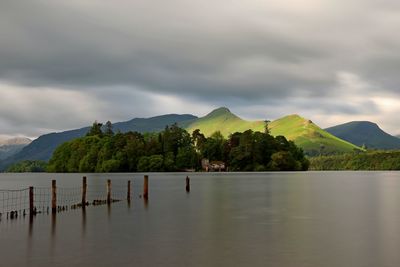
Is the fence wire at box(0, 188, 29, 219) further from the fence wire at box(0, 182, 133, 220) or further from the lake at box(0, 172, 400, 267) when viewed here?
the lake at box(0, 172, 400, 267)

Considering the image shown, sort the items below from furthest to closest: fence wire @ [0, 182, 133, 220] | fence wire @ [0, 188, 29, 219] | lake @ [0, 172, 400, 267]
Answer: fence wire @ [0, 188, 29, 219]
fence wire @ [0, 182, 133, 220]
lake @ [0, 172, 400, 267]

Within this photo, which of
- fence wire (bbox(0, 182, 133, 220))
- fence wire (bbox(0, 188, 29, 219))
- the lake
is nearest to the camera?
the lake

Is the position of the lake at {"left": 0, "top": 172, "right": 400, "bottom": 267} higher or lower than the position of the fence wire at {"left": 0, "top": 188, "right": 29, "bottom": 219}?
lower

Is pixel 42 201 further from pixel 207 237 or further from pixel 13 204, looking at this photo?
pixel 207 237

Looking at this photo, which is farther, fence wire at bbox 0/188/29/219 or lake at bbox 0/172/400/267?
fence wire at bbox 0/188/29/219

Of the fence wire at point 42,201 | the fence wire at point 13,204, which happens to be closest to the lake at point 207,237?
the fence wire at point 42,201

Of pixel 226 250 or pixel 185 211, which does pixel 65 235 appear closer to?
pixel 226 250

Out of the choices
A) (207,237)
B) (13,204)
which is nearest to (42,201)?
(13,204)

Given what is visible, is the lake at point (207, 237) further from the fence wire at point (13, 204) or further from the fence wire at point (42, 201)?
the fence wire at point (13, 204)

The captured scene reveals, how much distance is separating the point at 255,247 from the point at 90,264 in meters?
11.0

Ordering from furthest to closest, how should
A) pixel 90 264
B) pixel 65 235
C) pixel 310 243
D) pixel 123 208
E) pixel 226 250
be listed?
pixel 123 208, pixel 65 235, pixel 310 243, pixel 226 250, pixel 90 264

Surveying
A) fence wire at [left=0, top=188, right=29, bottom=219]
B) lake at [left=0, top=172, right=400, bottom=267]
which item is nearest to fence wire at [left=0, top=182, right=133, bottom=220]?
fence wire at [left=0, top=188, right=29, bottom=219]

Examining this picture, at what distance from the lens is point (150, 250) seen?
31.2 metres

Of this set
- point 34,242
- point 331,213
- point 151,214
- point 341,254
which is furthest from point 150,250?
point 331,213
